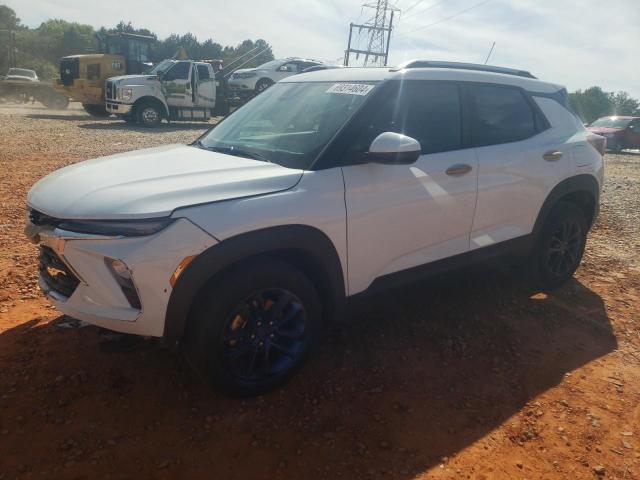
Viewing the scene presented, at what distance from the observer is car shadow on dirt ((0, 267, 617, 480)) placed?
2289 millimetres

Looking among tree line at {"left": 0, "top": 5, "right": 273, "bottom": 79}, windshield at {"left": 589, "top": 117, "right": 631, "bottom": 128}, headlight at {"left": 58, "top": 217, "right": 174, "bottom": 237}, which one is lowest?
headlight at {"left": 58, "top": 217, "right": 174, "bottom": 237}

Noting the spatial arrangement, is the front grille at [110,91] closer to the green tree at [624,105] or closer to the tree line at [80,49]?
the tree line at [80,49]

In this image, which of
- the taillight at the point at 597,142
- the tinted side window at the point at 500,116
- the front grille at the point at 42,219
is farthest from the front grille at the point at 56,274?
the taillight at the point at 597,142

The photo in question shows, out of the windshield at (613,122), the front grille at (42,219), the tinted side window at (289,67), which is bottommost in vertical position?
the front grille at (42,219)

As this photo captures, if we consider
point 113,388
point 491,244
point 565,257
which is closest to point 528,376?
point 491,244

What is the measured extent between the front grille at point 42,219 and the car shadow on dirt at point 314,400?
2.46ft

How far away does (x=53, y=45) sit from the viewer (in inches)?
2630

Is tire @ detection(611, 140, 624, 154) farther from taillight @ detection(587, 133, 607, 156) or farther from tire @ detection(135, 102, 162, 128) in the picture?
taillight @ detection(587, 133, 607, 156)

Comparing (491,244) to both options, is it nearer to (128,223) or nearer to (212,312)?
(212,312)

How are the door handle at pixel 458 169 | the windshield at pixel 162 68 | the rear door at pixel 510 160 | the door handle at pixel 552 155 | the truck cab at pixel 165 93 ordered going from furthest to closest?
the windshield at pixel 162 68, the truck cab at pixel 165 93, the door handle at pixel 552 155, the rear door at pixel 510 160, the door handle at pixel 458 169

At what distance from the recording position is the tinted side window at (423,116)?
9.87 feet

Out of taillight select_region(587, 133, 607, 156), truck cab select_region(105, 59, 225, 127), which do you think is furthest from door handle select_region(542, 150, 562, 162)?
truck cab select_region(105, 59, 225, 127)

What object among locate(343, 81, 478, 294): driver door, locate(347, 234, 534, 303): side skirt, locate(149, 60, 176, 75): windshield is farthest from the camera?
locate(149, 60, 176, 75): windshield

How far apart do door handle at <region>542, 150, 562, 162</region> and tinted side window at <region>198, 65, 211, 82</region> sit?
51.2ft
